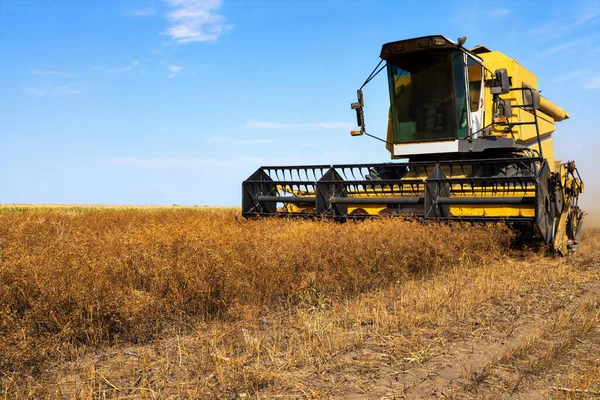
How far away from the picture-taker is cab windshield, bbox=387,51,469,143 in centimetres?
864

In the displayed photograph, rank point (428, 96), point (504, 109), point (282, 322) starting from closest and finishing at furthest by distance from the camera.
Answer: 1. point (282, 322)
2. point (504, 109)
3. point (428, 96)

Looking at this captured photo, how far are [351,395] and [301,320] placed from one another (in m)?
1.27

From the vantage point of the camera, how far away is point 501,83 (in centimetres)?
809

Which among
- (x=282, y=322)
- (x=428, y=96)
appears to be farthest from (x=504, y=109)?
(x=282, y=322)

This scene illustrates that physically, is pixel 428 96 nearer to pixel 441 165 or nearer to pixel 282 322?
pixel 441 165

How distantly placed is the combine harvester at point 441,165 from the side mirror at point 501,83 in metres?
0.02

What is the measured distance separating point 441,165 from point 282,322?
5198 millimetres

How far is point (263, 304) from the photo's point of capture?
4.58 metres

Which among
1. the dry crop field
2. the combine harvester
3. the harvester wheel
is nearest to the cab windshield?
the combine harvester

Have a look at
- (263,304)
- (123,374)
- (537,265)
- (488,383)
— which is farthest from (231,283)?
(537,265)

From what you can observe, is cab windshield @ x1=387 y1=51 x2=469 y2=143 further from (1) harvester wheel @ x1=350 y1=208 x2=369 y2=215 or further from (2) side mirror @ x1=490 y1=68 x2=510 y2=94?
(1) harvester wheel @ x1=350 y1=208 x2=369 y2=215

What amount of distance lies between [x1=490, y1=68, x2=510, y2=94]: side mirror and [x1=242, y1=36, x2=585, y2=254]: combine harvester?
0.6 inches

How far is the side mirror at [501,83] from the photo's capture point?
8.00 metres

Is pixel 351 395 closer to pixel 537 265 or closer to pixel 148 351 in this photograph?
pixel 148 351
